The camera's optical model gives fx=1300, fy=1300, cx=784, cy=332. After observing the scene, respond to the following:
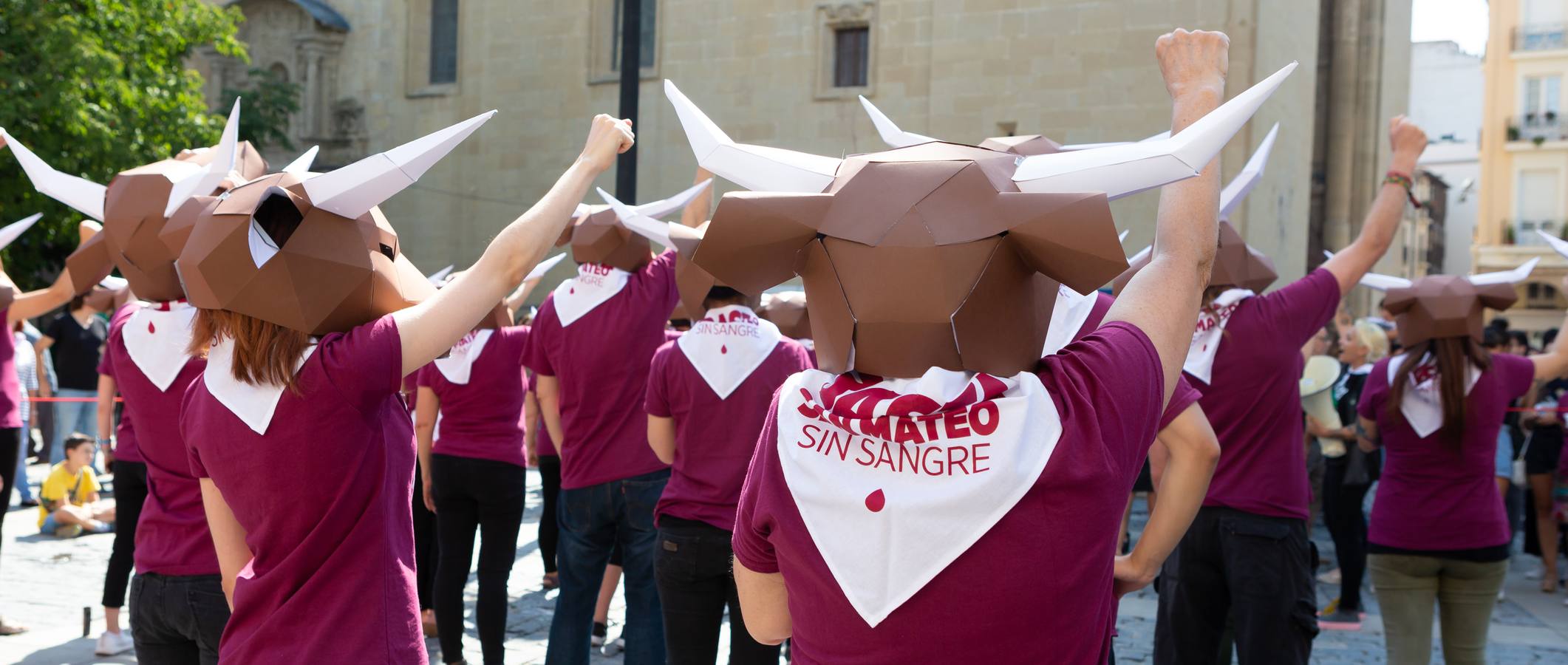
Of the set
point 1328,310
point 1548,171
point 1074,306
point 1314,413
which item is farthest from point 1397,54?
point 1074,306

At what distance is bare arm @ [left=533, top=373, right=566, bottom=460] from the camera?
19.8 ft

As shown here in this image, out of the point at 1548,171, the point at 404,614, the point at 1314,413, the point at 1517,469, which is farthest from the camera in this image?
the point at 1548,171

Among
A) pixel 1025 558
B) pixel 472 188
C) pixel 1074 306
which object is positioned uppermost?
pixel 472 188

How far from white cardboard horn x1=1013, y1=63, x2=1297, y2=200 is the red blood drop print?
1.66 feet

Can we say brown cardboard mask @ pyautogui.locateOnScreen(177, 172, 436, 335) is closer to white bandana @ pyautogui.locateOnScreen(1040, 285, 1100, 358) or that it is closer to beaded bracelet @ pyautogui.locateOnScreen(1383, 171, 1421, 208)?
white bandana @ pyautogui.locateOnScreen(1040, 285, 1100, 358)

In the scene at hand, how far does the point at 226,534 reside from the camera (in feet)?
9.45

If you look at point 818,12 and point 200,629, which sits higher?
point 818,12

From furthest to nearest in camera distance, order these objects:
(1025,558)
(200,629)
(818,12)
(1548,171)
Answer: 1. (1548,171)
2. (818,12)
3. (200,629)
4. (1025,558)

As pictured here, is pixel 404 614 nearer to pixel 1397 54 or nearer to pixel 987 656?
pixel 987 656

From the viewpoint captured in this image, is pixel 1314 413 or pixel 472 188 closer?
pixel 1314 413

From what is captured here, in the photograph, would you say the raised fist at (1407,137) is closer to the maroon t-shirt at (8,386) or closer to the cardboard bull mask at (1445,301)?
the cardboard bull mask at (1445,301)

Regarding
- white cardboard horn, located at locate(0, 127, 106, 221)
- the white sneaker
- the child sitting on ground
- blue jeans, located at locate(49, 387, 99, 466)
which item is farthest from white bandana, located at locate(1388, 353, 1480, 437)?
blue jeans, located at locate(49, 387, 99, 466)

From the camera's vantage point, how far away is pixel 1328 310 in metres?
4.56

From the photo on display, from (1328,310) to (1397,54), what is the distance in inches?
1054
